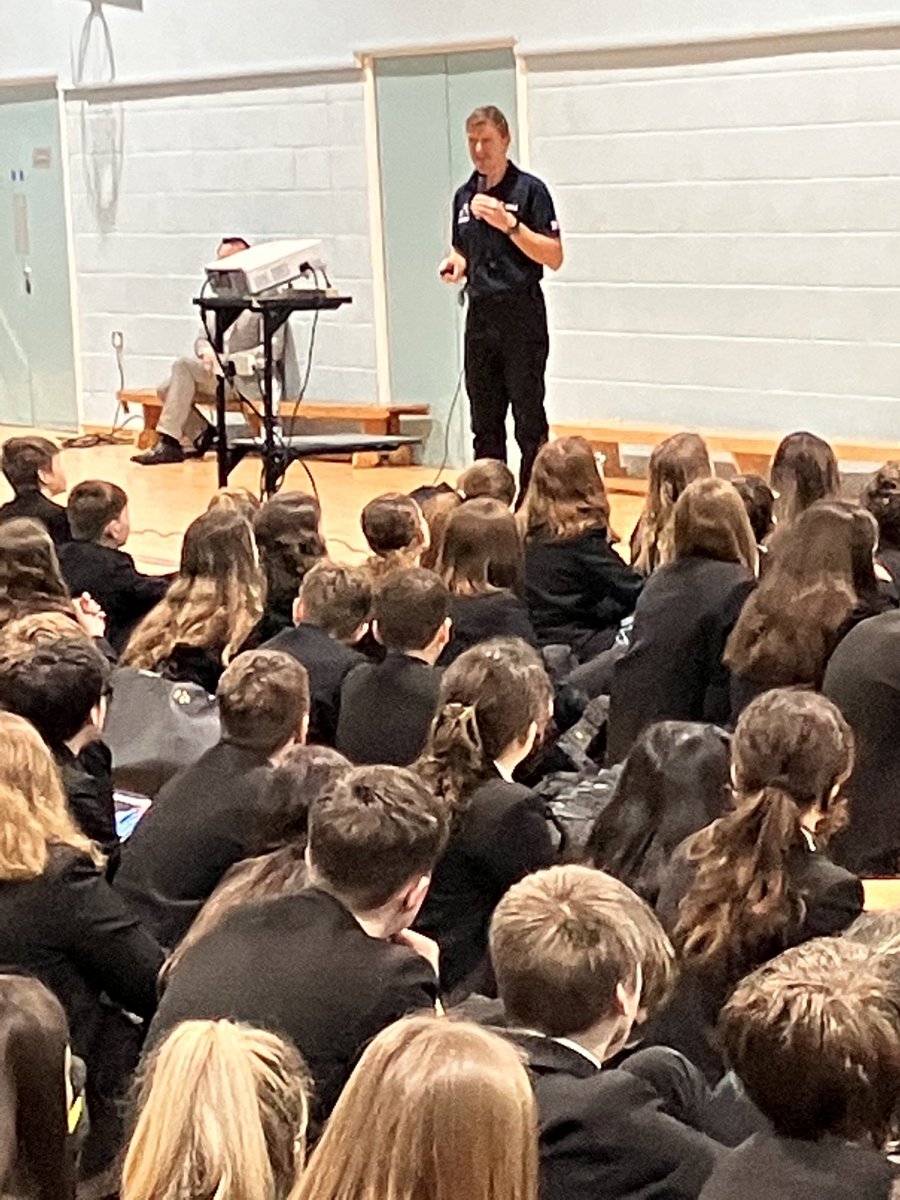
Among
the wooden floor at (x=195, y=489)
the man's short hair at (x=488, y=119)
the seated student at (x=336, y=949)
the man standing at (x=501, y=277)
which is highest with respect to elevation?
the man's short hair at (x=488, y=119)

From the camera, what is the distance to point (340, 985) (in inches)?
93.6

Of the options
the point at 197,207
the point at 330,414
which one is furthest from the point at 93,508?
the point at 197,207

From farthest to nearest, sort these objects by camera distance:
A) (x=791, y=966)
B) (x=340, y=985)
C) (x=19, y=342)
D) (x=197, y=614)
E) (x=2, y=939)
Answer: (x=19, y=342) < (x=197, y=614) < (x=2, y=939) < (x=340, y=985) < (x=791, y=966)

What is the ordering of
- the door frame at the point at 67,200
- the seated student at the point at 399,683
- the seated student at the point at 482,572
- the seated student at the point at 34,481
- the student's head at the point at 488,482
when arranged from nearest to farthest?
the seated student at the point at 399,683 → the seated student at the point at 482,572 → the student's head at the point at 488,482 → the seated student at the point at 34,481 → the door frame at the point at 67,200

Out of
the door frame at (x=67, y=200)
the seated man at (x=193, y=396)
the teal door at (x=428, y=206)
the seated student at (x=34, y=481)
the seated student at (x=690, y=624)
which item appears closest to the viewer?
the seated student at (x=690, y=624)

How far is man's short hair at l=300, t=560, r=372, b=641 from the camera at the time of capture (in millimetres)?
4305

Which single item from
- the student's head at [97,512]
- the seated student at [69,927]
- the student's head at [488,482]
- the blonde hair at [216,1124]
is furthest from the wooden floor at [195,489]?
the blonde hair at [216,1124]

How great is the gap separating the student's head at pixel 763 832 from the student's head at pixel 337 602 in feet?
4.89

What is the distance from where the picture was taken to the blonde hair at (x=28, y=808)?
8.92 feet

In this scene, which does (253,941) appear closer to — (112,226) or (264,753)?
(264,753)

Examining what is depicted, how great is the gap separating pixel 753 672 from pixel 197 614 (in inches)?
51.0

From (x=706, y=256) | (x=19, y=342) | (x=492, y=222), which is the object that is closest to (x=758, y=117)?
(x=706, y=256)

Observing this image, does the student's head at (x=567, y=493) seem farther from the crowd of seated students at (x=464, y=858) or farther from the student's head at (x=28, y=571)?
the student's head at (x=28, y=571)

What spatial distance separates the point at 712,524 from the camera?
429cm
